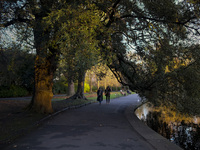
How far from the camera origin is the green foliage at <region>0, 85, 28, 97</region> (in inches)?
1165

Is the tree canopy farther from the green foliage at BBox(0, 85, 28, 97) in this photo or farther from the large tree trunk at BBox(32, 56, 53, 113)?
the green foliage at BBox(0, 85, 28, 97)

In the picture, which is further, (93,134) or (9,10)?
(9,10)

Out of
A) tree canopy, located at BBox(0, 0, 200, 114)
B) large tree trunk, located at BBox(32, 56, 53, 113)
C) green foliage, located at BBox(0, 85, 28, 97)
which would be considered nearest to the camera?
tree canopy, located at BBox(0, 0, 200, 114)

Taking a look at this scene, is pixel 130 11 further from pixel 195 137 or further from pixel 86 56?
pixel 195 137

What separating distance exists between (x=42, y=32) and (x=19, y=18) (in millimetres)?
2270

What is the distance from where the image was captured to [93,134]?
25.7 ft

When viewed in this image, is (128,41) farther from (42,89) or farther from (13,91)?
(13,91)

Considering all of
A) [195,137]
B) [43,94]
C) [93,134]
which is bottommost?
[195,137]

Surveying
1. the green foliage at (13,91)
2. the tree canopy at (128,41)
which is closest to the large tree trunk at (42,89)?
the tree canopy at (128,41)

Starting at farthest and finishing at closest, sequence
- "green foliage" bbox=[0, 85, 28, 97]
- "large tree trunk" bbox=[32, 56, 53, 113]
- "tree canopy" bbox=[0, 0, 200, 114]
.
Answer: "green foliage" bbox=[0, 85, 28, 97]
"large tree trunk" bbox=[32, 56, 53, 113]
"tree canopy" bbox=[0, 0, 200, 114]

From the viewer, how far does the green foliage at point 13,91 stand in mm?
29584

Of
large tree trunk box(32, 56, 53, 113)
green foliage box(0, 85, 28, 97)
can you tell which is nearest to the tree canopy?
large tree trunk box(32, 56, 53, 113)

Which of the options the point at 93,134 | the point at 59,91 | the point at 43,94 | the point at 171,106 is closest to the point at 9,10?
the point at 43,94

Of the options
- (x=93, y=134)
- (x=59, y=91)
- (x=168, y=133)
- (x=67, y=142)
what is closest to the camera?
(x=67, y=142)
